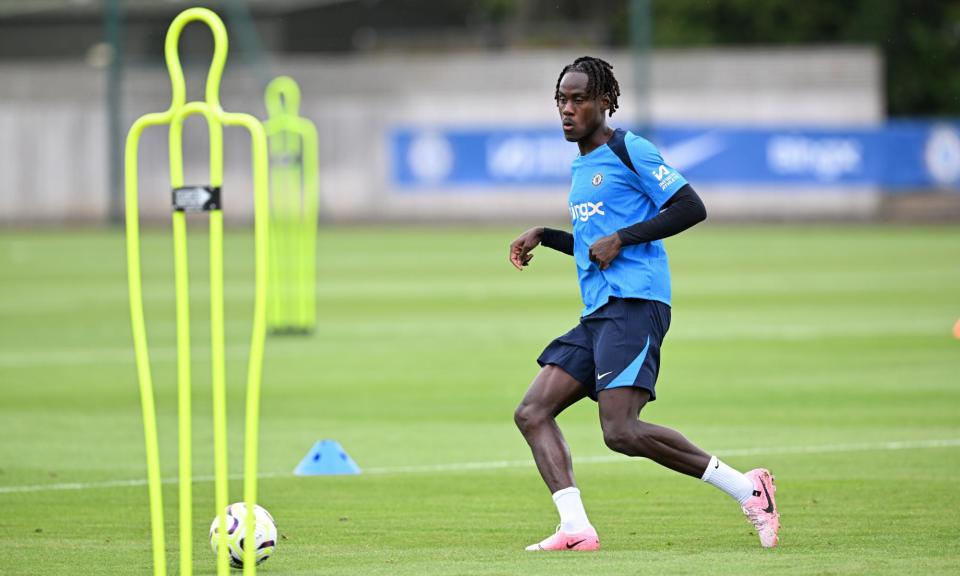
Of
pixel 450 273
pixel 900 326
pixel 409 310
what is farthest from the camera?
pixel 450 273

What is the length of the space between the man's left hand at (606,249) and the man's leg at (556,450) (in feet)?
2.19

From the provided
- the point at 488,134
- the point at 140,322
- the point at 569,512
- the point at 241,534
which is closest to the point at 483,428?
the point at 569,512

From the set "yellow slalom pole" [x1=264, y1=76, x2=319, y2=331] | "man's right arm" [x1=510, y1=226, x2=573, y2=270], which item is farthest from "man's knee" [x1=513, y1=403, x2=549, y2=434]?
"yellow slalom pole" [x1=264, y1=76, x2=319, y2=331]

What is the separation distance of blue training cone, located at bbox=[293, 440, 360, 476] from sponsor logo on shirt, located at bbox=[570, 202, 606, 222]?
131 inches

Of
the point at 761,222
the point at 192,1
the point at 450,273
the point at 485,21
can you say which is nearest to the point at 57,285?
the point at 450,273

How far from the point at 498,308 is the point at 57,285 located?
8730 mm

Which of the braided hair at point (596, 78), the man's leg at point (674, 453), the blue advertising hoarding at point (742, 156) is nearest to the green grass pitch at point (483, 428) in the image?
the man's leg at point (674, 453)

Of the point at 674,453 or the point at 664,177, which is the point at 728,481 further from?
the point at 664,177

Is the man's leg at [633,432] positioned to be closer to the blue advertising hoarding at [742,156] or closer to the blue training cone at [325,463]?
the blue training cone at [325,463]

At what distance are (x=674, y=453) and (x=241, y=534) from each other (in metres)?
2.04

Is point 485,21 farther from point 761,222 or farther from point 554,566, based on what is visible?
point 554,566

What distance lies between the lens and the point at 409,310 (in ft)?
78.4

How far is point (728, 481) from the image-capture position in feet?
26.2

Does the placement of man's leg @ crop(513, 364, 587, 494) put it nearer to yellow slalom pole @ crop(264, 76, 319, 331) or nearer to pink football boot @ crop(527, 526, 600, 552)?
pink football boot @ crop(527, 526, 600, 552)
